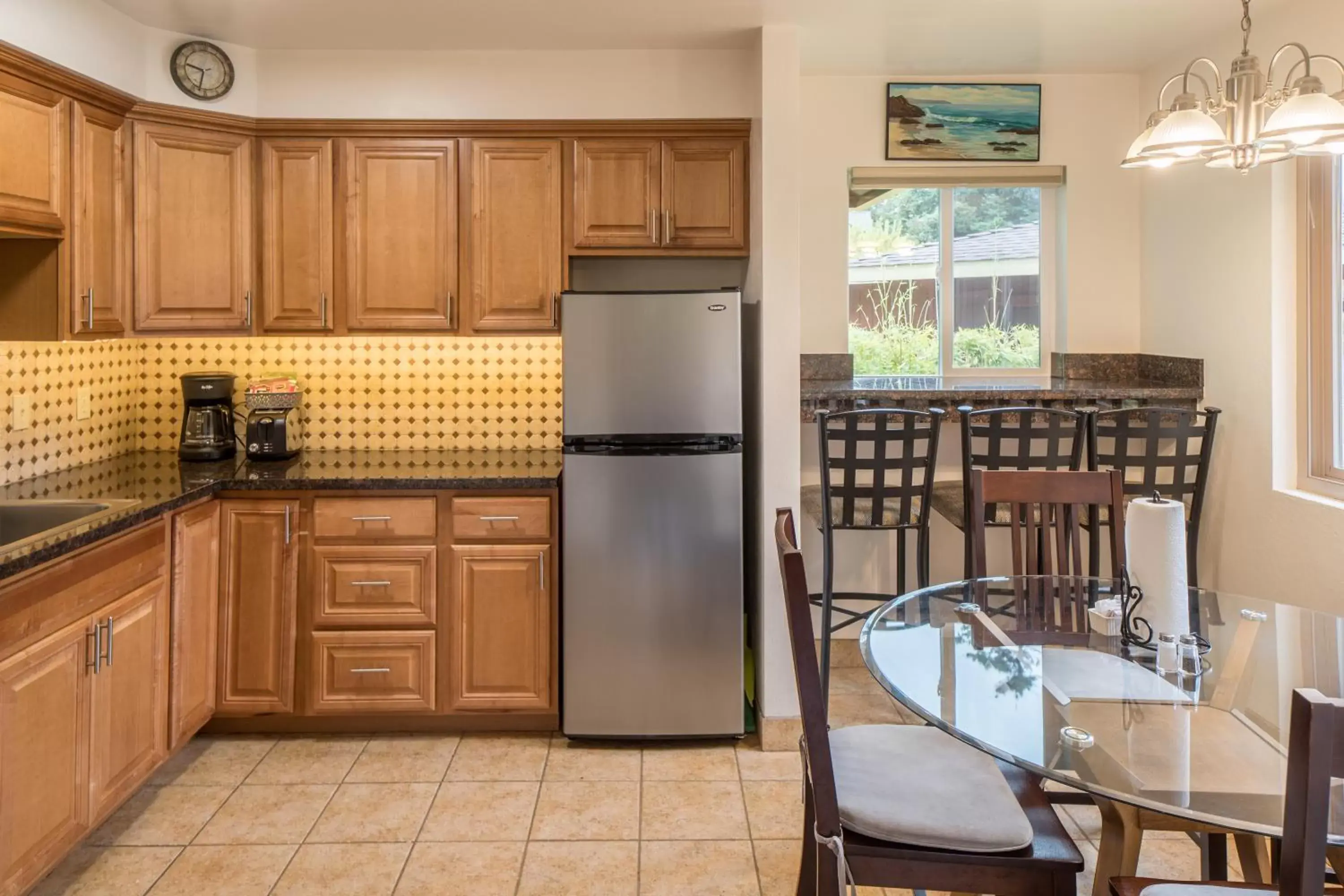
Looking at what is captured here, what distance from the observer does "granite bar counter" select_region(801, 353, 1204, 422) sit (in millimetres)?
3701

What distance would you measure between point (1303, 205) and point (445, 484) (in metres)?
3.07

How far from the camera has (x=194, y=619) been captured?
3148 mm

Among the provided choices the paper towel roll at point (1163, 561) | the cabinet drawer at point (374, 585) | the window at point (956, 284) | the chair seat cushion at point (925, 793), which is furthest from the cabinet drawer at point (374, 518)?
the paper towel roll at point (1163, 561)

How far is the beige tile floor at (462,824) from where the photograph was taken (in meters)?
2.50

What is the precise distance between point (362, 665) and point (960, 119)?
3.28 meters

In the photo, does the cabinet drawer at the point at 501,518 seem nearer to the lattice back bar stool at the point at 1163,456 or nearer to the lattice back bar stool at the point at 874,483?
the lattice back bar stool at the point at 874,483

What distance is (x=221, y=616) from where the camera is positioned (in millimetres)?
3309

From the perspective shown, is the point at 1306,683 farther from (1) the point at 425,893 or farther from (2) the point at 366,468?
(2) the point at 366,468

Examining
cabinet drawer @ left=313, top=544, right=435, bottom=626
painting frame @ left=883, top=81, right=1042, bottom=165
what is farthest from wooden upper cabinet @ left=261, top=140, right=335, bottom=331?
painting frame @ left=883, top=81, right=1042, bottom=165

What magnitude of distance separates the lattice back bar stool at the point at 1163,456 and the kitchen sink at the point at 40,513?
10.4 feet

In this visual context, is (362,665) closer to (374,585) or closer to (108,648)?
(374,585)

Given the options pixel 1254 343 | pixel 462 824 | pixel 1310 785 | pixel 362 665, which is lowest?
pixel 462 824

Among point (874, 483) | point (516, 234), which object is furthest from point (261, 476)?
point (874, 483)

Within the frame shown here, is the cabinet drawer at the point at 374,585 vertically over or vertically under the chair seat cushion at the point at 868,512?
under
